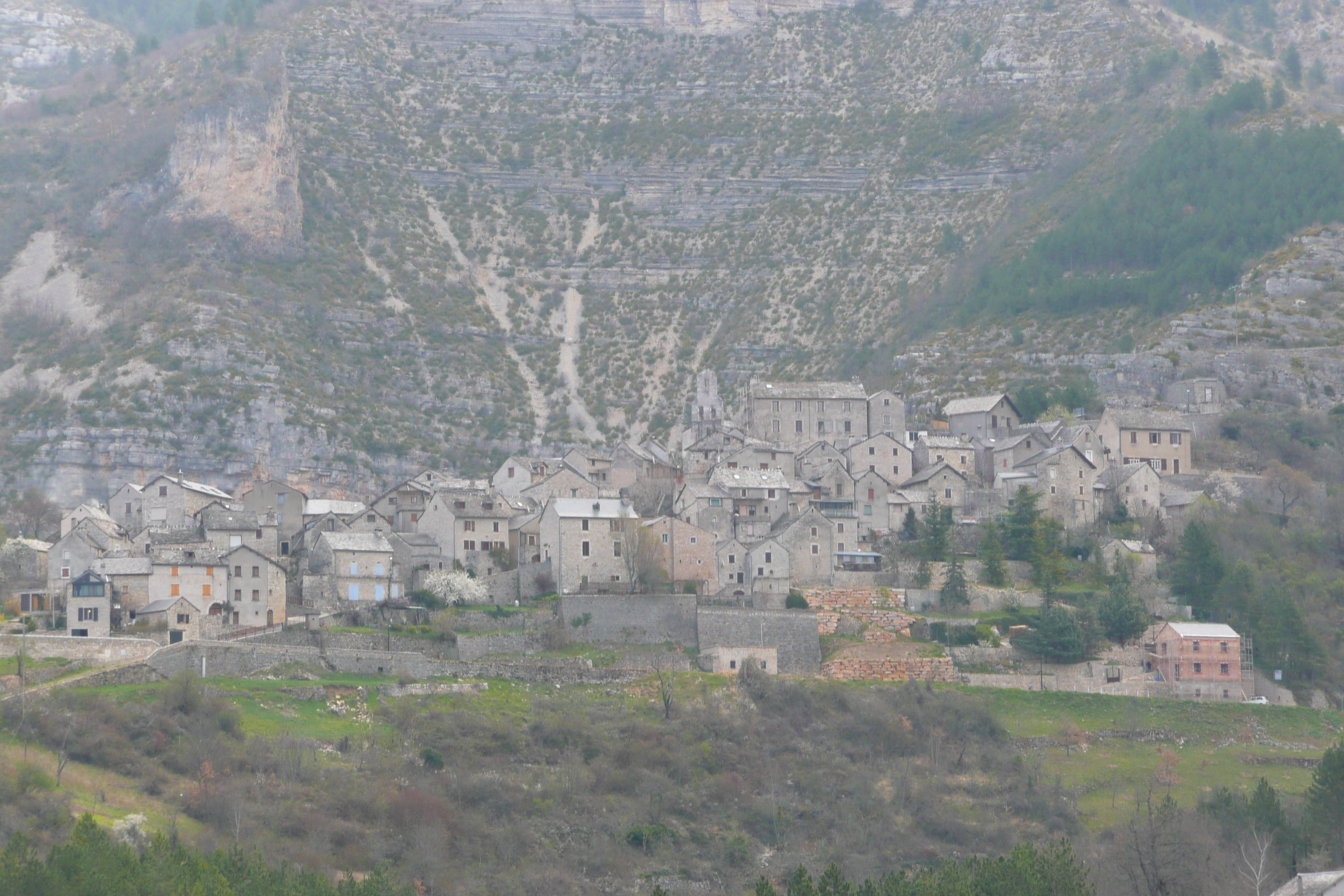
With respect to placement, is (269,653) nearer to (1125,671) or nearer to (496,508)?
(496,508)

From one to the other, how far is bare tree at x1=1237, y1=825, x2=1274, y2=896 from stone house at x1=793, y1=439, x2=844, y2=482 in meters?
37.1

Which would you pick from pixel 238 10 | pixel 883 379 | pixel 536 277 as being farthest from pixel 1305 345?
pixel 238 10

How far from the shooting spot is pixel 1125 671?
98.2 m

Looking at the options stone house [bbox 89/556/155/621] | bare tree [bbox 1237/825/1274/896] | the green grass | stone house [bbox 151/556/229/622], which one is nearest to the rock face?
stone house [bbox 151/556/229/622]

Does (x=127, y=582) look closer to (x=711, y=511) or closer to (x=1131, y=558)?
(x=711, y=511)

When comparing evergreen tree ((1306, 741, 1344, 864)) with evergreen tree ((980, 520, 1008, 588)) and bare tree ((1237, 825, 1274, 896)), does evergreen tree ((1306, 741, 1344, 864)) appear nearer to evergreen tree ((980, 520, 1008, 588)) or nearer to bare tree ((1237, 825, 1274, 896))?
bare tree ((1237, 825, 1274, 896))

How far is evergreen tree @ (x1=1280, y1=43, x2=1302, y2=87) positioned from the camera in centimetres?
17950

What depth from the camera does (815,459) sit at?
114 m

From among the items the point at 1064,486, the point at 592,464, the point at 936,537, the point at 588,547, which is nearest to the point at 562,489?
the point at 592,464

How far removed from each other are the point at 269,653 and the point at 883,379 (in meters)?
68.6

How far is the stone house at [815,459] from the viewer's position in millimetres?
111750

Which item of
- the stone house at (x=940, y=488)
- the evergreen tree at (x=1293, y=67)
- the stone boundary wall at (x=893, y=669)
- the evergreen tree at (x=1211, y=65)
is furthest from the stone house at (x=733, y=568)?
the evergreen tree at (x=1293, y=67)

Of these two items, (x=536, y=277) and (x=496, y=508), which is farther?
(x=536, y=277)

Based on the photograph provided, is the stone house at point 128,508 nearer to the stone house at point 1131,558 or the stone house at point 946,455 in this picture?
the stone house at point 946,455
